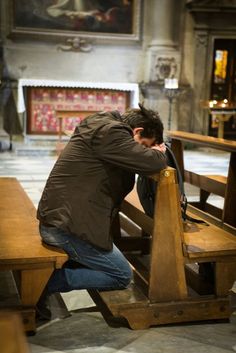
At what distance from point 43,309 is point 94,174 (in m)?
0.85

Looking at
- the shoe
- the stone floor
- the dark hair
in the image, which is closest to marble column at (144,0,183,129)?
the stone floor

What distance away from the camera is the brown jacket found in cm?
281

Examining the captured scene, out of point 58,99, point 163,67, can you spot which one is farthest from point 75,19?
point 163,67

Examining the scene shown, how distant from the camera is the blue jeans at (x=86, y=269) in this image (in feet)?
9.62

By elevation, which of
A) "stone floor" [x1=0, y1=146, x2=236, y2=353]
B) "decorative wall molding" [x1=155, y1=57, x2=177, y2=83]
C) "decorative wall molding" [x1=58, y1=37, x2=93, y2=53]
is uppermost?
"decorative wall molding" [x1=58, y1=37, x2=93, y2=53]

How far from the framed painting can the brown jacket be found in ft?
29.5

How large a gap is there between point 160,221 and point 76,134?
0.67 metres

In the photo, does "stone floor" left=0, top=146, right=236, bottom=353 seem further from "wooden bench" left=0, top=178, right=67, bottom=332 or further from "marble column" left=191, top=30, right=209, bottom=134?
"marble column" left=191, top=30, right=209, bottom=134

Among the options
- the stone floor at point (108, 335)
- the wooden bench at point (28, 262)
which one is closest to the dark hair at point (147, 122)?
the wooden bench at point (28, 262)

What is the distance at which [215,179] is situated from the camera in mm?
5078

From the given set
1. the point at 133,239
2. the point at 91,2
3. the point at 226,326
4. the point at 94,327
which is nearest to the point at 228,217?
the point at 133,239

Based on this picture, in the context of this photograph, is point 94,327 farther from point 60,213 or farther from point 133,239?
point 133,239

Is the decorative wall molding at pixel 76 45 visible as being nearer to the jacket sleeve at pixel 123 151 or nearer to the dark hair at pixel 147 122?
the dark hair at pixel 147 122

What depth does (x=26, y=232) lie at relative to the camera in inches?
126
